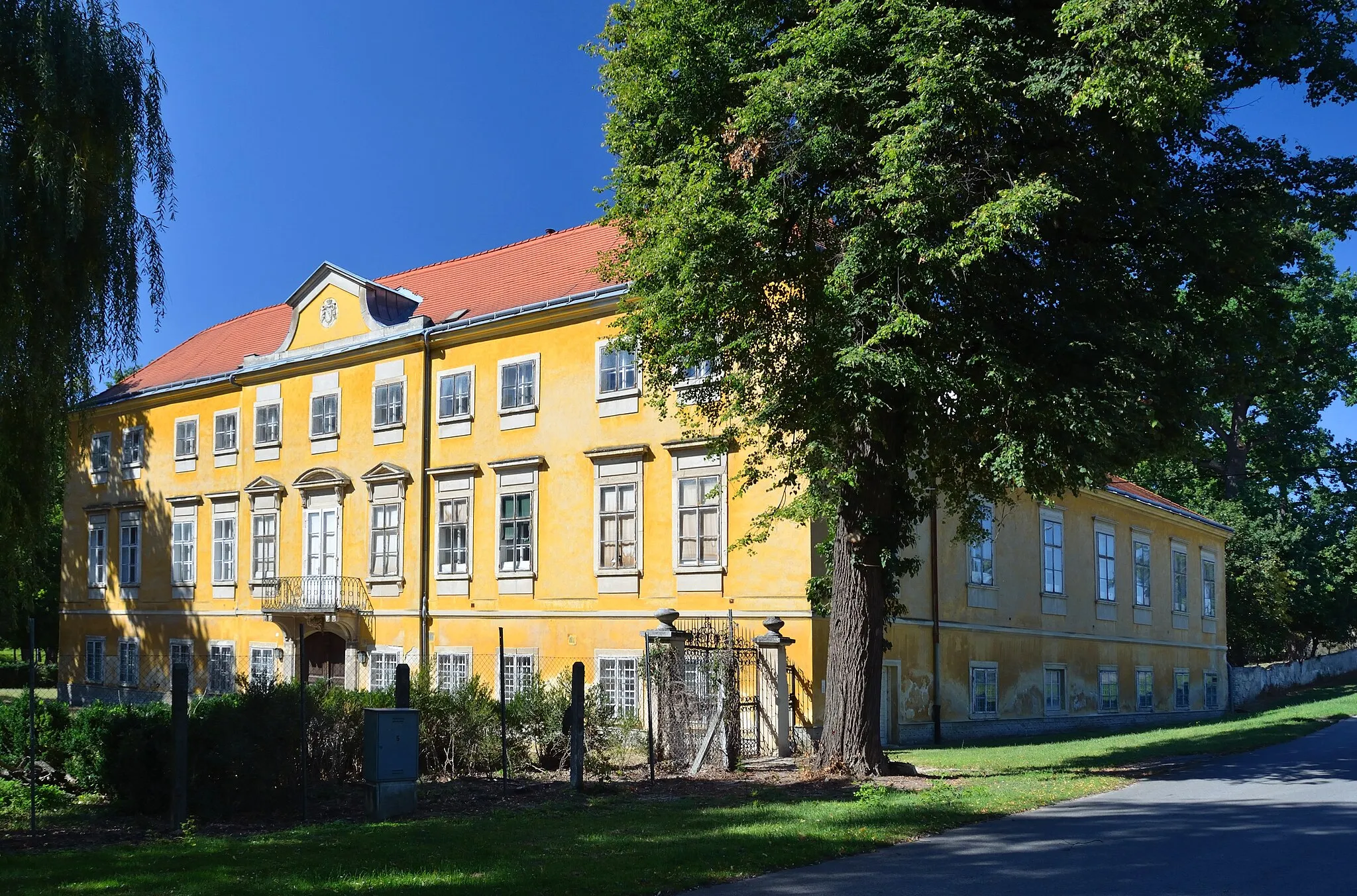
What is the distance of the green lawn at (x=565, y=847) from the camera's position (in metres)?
9.31

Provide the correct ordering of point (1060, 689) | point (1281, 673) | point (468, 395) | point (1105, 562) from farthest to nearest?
1. point (1281, 673)
2. point (1105, 562)
3. point (1060, 689)
4. point (468, 395)

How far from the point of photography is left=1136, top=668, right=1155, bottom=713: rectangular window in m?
36.3

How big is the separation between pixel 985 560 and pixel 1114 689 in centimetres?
895

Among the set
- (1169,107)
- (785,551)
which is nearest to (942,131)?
(1169,107)

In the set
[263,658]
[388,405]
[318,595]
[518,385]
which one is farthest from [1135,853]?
[263,658]

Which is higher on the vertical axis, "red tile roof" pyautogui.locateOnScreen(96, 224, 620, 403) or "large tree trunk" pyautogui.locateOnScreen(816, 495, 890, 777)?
"red tile roof" pyautogui.locateOnScreen(96, 224, 620, 403)

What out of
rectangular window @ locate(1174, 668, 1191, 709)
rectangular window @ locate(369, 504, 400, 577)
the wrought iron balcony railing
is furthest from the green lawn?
rectangular window @ locate(1174, 668, 1191, 709)

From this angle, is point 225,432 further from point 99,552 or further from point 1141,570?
point 1141,570

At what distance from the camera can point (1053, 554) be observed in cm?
3186

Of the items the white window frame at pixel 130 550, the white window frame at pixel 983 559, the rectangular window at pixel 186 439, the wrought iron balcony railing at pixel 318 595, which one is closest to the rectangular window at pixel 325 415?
the wrought iron balcony railing at pixel 318 595

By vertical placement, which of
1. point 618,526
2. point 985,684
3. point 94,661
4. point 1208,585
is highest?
point 618,526

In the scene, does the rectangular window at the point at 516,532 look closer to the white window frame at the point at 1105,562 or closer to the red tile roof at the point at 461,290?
the red tile roof at the point at 461,290

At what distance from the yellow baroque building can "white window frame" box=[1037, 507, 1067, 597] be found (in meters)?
0.10

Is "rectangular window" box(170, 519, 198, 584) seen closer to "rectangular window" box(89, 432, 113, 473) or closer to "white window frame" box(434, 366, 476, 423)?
"rectangular window" box(89, 432, 113, 473)
